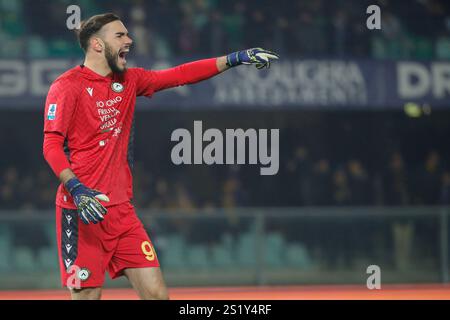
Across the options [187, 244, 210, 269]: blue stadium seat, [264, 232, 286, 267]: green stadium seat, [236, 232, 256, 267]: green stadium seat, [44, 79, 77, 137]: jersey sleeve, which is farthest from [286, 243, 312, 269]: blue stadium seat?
[44, 79, 77, 137]: jersey sleeve

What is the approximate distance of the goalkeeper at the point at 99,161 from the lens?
5.88 m

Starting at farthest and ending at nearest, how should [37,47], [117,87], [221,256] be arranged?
[37,47] → [221,256] → [117,87]

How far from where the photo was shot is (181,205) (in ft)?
50.9

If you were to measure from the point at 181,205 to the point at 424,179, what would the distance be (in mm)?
3494

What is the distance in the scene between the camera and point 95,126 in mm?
5965

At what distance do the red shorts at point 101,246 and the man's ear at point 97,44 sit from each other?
89cm

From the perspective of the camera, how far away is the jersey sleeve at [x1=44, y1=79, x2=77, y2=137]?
19.1 feet

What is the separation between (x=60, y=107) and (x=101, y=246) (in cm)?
80

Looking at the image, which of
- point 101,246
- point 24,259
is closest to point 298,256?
point 24,259

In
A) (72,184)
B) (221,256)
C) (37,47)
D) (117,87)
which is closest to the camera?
(72,184)

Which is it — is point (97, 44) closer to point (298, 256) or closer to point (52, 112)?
point (52, 112)
